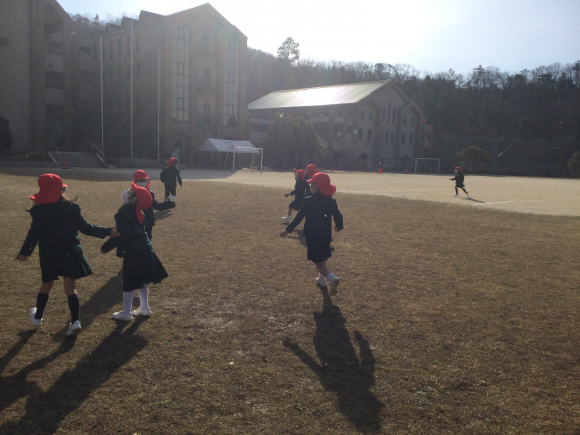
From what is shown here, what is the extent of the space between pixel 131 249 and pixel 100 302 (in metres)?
1.16

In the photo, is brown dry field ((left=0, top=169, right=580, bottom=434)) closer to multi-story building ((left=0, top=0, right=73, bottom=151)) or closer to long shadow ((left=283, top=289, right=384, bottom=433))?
long shadow ((left=283, top=289, right=384, bottom=433))

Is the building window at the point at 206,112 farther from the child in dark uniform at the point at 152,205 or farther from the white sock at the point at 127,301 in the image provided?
the white sock at the point at 127,301

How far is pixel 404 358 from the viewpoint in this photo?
166 inches

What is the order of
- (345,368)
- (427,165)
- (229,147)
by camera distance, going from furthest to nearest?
(427,165), (229,147), (345,368)

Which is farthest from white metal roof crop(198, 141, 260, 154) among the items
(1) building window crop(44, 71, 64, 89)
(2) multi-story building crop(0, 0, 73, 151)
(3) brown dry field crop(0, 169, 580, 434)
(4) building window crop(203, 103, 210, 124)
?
(3) brown dry field crop(0, 169, 580, 434)

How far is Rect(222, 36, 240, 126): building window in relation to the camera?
4853 centimetres

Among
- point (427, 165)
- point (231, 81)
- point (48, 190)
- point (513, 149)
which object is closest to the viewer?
point (48, 190)

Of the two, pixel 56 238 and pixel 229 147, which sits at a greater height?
pixel 229 147

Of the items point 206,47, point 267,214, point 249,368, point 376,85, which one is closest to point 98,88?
point 206,47

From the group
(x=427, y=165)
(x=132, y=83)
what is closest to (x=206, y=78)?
(x=132, y=83)

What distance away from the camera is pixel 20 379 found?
3557 millimetres

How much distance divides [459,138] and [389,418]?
76464 mm

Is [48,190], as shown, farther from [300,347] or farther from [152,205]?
[300,347]

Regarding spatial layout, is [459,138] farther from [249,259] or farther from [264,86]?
[249,259]
